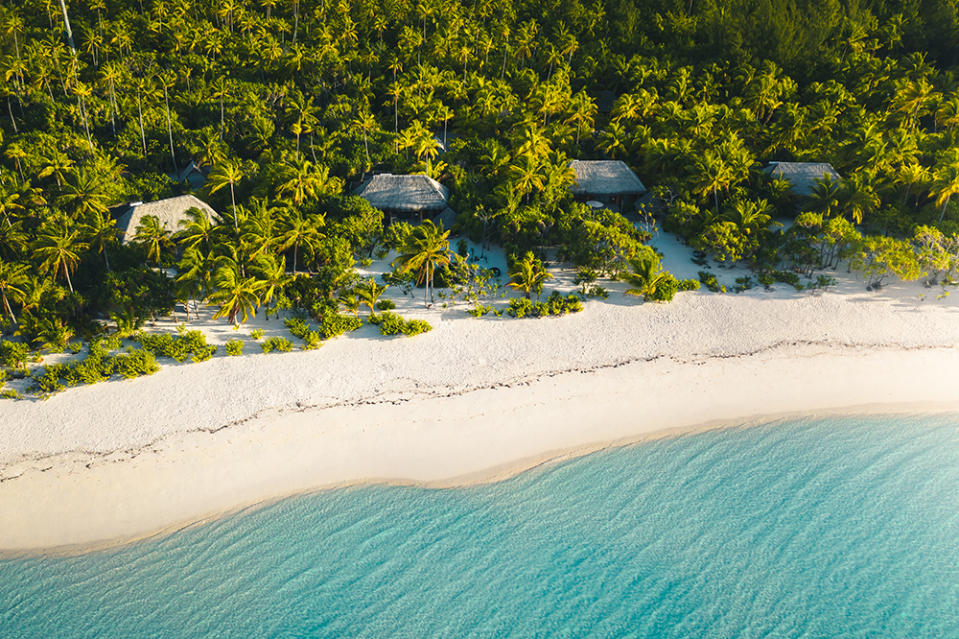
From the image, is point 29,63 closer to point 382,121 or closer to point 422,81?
point 382,121

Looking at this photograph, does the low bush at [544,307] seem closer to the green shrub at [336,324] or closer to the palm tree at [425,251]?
the palm tree at [425,251]

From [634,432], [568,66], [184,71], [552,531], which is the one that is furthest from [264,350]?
[568,66]

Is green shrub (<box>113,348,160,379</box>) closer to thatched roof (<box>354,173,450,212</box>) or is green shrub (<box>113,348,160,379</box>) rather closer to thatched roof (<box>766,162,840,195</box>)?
thatched roof (<box>354,173,450,212</box>)

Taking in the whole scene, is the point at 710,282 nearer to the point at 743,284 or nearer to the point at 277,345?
the point at 743,284

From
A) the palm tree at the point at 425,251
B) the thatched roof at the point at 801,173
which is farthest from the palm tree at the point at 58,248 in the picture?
the thatched roof at the point at 801,173

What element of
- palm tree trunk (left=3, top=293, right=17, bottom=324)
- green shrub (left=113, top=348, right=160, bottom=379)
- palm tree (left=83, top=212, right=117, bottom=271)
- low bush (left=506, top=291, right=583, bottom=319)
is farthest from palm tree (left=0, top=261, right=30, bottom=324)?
low bush (left=506, top=291, right=583, bottom=319)

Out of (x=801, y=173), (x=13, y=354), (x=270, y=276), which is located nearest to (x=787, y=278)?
(x=801, y=173)
